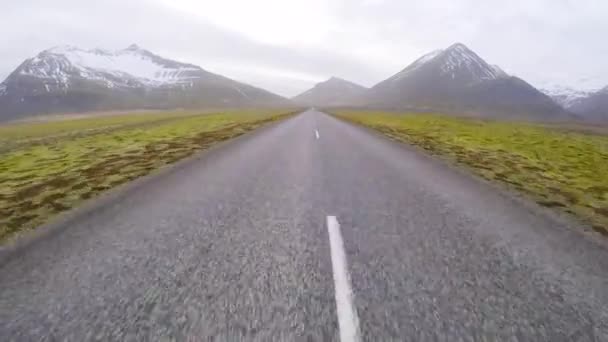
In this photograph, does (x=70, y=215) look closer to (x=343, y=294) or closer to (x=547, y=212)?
(x=343, y=294)

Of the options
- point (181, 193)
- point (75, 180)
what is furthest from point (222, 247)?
point (75, 180)

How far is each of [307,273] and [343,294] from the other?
1.78ft

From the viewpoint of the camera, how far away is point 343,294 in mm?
3127

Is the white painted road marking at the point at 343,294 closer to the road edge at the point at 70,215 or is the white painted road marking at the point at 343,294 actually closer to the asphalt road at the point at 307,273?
the asphalt road at the point at 307,273

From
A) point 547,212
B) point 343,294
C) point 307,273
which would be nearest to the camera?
point 343,294

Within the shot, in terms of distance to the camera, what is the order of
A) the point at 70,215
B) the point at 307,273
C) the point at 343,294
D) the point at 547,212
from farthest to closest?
the point at 547,212 < the point at 70,215 < the point at 307,273 < the point at 343,294

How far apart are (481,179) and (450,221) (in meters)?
4.31

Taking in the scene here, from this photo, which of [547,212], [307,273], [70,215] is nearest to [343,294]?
[307,273]

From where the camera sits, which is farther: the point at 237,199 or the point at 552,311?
the point at 237,199

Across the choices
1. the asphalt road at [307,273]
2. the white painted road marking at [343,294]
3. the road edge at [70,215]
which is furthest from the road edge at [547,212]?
the road edge at [70,215]

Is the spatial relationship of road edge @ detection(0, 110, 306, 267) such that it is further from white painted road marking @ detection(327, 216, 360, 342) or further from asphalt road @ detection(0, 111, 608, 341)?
white painted road marking @ detection(327, 216, 360, 342)

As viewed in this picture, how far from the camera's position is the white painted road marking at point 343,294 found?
265cm

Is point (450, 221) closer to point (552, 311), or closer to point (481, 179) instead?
point (552, 311)

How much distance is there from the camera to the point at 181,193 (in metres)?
6.75
